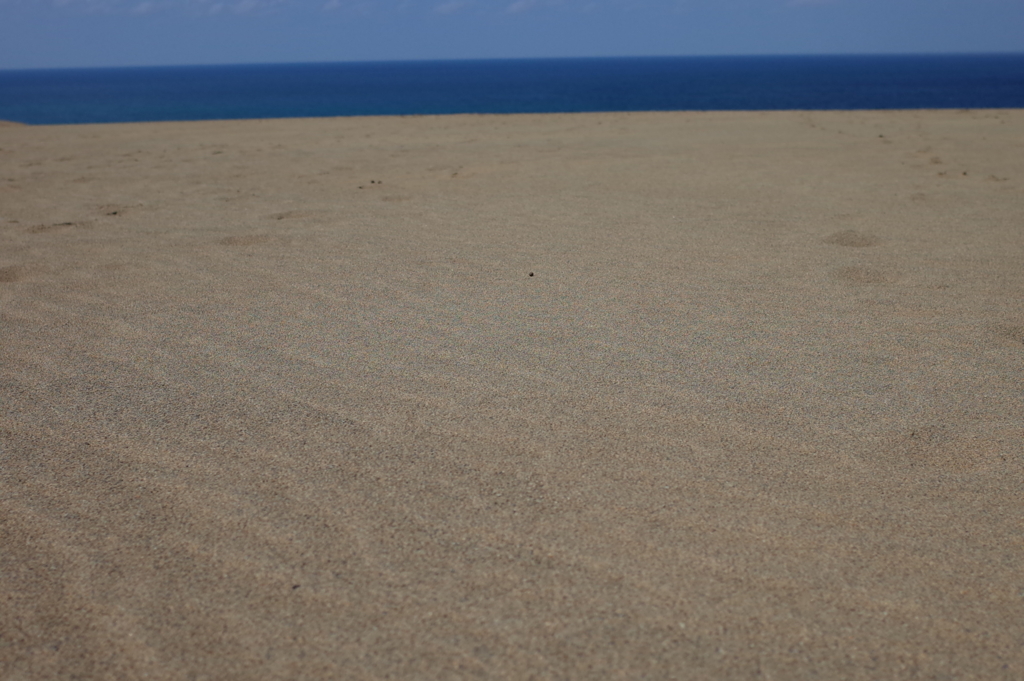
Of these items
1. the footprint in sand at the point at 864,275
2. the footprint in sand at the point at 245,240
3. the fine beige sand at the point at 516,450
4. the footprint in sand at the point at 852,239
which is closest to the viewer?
the fine beige sand at the point at 516,450

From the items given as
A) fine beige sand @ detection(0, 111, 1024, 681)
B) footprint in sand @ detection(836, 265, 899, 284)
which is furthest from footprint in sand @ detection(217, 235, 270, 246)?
footprint in sand @ detection(836, 265, 899, 284)

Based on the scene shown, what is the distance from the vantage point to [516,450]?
2.28 m

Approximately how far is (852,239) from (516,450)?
3.22 m

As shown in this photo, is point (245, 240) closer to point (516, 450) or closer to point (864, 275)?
point (516, 450)

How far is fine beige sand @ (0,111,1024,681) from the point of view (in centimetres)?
160

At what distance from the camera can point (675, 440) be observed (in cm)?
232

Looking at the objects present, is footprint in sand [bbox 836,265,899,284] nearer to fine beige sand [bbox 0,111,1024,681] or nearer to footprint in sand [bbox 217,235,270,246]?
fine beige sand [bbox 0,111,1024,681]

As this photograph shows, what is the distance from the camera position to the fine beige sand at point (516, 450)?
1601 mm

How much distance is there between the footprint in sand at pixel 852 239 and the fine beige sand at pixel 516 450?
27mm

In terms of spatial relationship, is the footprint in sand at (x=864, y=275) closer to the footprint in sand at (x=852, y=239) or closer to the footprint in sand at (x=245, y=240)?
the footprint in sand at (x=852, y=239)

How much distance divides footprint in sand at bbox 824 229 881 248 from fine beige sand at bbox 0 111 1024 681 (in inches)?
1.1

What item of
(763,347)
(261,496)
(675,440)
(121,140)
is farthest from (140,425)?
(121,140)

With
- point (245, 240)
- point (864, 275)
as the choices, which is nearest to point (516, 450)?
point (864, 275)

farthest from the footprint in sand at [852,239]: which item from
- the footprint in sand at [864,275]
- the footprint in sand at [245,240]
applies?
the footprint in sand at [245,240]
